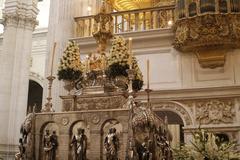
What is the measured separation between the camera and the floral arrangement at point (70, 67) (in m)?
6.90

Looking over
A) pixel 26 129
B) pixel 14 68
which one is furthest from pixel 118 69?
pixel 14 68

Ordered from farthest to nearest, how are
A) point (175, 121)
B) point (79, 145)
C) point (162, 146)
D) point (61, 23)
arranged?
point (175, 121), point (61, 23), point (79, 145), point (162, 146)

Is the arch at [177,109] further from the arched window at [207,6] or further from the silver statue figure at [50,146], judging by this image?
the silver statue figure at [50,146]

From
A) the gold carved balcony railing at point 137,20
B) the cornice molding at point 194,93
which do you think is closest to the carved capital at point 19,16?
the gold carved balcony railing at point 137,20

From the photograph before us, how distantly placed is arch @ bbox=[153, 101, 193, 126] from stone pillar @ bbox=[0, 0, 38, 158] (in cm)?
580

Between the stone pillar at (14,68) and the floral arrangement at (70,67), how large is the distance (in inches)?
292

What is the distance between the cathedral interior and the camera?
5.80 meters

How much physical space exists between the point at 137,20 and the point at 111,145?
7013mm

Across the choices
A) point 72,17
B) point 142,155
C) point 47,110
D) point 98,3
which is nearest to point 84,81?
point 47,110

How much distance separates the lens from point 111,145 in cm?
539

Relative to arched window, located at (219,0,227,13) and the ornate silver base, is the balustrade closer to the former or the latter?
arched window, located at (219,0,227,13)

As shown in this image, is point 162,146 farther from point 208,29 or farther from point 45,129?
point 208,29

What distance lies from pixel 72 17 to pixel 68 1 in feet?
1.81

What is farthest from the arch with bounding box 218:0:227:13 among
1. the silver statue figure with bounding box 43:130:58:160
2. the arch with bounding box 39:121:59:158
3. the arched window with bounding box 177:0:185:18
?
the silver statue figure with bounding box 43:130:58:160
